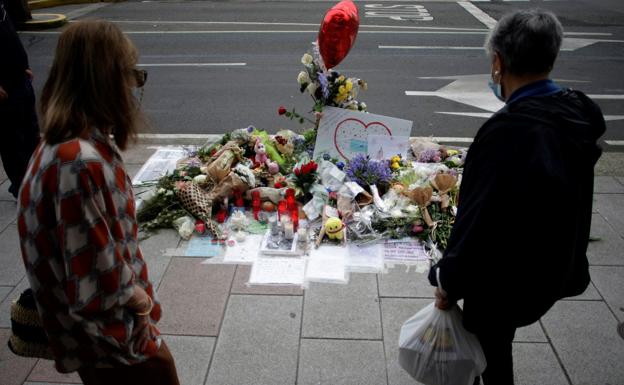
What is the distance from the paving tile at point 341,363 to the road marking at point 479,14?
11115 millimetres

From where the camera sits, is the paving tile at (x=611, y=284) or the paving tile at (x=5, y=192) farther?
the paving tile at (x=5, y=192)

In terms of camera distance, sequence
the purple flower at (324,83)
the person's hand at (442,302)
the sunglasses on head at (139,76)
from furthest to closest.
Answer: the purple flower at (324,83) < the person's hand at (442,302) < the sunglasses on head at (139,76)

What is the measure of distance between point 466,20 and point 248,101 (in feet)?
26.4

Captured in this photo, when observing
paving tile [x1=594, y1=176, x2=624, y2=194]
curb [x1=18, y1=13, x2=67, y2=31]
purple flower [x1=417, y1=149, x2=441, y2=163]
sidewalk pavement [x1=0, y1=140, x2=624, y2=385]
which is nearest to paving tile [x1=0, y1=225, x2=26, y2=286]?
sidewalk pavement [x1=0, y1=140, x2=624, y2=385]

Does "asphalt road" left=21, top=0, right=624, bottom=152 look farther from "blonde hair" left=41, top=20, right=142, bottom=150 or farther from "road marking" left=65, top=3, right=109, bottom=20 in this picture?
"blonde hair" left=41, top=20, right=142, bottom=150

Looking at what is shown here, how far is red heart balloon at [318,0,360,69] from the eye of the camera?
14.6 feet

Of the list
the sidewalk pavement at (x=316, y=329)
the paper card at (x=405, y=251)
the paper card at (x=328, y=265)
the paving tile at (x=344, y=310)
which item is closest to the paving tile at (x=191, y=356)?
the sidewalk pavement at (x=316, y=329)

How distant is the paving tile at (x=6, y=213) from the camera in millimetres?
4387

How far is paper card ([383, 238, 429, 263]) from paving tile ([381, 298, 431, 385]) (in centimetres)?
48

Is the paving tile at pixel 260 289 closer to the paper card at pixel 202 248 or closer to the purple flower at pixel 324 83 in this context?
the paper card at pixel 202 248

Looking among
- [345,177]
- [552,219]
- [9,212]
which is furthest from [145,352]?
[9,212]

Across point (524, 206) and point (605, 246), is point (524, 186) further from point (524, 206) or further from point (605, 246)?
point (605, 246)

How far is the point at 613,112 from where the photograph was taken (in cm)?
702

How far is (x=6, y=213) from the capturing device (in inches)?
179
